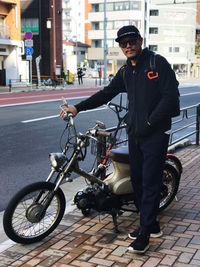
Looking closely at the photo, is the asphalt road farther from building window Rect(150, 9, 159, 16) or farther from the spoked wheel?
building window Rect(150, 9, 159, 16)

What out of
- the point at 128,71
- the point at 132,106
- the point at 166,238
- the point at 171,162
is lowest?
the point at 166,238

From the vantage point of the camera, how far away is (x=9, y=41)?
36062 millimetres

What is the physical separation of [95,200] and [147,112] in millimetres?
1107

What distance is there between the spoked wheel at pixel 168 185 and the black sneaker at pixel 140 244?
0.99m

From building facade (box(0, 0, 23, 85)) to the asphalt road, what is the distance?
22226 millimetres

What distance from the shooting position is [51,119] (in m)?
12.9

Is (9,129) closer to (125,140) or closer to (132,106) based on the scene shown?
(125,140)

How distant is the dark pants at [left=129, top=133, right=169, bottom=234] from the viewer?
336 cm

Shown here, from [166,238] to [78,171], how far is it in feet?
3.51

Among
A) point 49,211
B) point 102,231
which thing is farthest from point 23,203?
point 102,231

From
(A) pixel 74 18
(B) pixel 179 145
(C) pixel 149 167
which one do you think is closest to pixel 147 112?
(C) pixel 149 167

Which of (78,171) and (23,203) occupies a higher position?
(78,171)

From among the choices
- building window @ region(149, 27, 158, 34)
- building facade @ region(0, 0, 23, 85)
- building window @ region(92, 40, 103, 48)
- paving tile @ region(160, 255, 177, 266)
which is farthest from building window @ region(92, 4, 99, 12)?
paving tile @ region(160, 255, 177, 266)

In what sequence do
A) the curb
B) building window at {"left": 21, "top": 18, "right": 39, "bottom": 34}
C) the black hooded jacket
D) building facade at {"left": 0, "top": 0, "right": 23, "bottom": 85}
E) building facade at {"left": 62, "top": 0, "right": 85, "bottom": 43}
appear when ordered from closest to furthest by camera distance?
the black hooded jacket, the curb, building facade at {"left": 0, "top": 0, "right": 23, "bottom": 85}, building window at {"left": 21, "top": 18, "right": 39, "bottom": 34}, building facade at {"left": 62, "top": 0, "right": 85, "bottom": 43}
